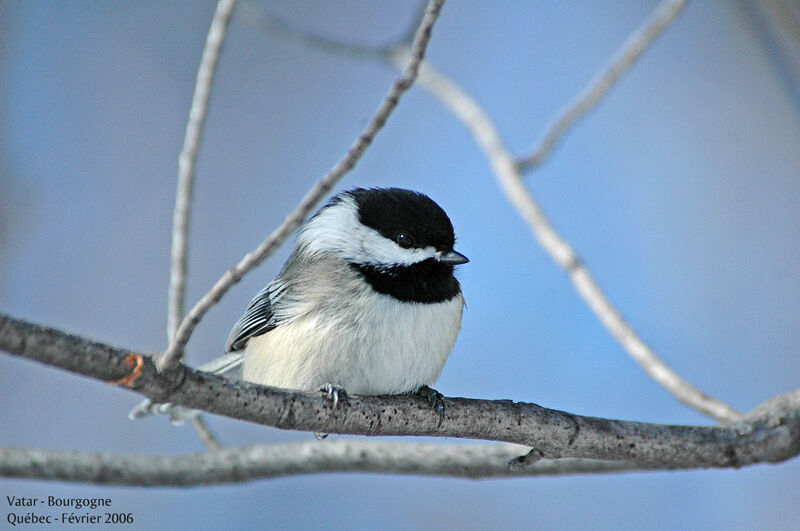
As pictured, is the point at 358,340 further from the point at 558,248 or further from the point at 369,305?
the point at 558,248

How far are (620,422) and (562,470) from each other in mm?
457

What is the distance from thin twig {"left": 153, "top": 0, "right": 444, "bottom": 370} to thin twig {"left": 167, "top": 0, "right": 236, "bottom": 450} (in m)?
0.65

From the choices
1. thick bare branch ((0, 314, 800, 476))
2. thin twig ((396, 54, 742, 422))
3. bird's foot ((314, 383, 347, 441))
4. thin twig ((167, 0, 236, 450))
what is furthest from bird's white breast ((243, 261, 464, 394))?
thin twig ((396, 54, 742, 422))

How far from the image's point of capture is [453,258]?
7.54 feet

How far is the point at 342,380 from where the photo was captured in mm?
2193

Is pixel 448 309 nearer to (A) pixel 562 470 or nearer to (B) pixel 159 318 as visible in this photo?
(A) pixel 562 470

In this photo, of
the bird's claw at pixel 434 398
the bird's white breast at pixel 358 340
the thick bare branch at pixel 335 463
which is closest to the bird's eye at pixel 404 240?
the bird's white breast at pixel 358 340

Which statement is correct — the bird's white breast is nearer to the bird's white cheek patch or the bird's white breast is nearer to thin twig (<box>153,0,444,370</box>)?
the bird's white cheek patch

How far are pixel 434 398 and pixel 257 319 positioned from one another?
0.78 meters

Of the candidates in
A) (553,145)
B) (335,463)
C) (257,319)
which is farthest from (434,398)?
(553,145)

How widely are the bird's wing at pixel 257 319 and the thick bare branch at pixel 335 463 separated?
14.9 inches

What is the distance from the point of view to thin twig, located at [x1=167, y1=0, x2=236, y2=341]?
6.66 ft

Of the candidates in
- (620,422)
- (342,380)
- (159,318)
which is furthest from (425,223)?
(159,318)

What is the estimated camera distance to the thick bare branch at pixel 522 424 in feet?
5.46
